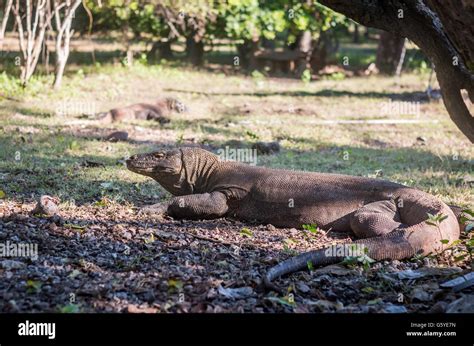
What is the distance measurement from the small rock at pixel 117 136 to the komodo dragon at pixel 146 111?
1.26 metres

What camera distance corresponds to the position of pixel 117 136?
31.1ft

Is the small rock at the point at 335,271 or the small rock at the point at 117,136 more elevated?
the small rock at the point at 335,271

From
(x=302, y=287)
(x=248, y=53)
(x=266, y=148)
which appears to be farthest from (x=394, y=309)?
(x=248, y=53)

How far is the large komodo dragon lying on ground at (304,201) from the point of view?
4.82 m

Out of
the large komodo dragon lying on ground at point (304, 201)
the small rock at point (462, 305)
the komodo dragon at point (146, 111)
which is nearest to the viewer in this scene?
the small rock at point (462, 305)

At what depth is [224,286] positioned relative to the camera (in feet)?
13.0

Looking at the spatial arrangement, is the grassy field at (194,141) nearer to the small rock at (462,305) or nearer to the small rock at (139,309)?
the small rock at (139,309)

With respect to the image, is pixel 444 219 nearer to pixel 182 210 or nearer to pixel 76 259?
pixel 182 210

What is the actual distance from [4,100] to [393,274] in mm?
8953

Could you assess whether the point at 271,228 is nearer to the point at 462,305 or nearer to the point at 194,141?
the point at 462,305

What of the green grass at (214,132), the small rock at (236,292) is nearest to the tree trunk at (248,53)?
the green grass at (214,132)

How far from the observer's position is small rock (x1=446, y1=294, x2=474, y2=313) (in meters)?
3.63

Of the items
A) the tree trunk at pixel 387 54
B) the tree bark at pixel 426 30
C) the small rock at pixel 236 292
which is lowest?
the small rock at pixel 236 292

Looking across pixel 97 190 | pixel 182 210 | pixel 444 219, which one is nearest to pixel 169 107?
pixel 97 190
